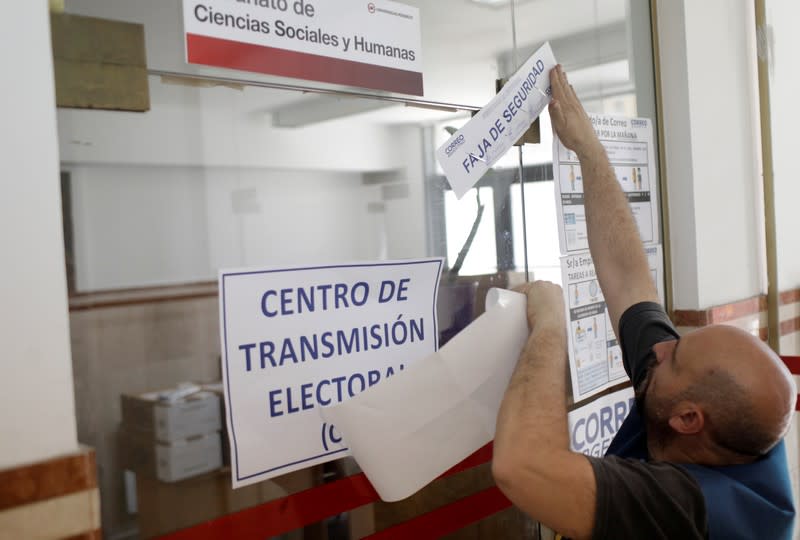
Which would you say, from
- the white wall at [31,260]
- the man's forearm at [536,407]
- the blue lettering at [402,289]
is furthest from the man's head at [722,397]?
the white wall at [31,260]

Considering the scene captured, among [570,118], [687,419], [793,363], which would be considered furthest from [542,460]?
[793,363]

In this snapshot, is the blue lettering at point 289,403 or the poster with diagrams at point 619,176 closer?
the blue lettering at point 289,403

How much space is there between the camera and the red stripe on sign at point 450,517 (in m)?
1.67

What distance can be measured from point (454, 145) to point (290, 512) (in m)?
0.88

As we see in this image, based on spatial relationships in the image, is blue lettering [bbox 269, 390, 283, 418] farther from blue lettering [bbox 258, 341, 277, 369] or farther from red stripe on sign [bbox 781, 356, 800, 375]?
red stripe on sign [bbox 781, 356, 800, 375]

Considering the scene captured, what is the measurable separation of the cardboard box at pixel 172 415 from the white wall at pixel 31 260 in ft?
0.43

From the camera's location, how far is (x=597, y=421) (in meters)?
2.20

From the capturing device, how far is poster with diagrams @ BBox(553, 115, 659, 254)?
6.51 feet

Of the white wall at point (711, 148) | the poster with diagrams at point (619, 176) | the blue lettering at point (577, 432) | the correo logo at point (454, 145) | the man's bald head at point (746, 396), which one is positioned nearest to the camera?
the man's bald head at point (746, 396)

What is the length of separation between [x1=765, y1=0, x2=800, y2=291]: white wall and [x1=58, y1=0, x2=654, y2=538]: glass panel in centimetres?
159

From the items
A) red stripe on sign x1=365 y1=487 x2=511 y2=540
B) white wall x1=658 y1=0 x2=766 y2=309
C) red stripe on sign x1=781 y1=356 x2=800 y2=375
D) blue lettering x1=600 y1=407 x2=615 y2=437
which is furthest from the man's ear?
red stripe on sign x1=781 y1=356 x2=800 y2=375

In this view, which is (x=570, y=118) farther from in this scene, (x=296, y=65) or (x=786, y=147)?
(x=786, y=147)

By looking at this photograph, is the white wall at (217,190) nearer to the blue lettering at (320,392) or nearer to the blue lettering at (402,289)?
the blue lettering at (402,289)

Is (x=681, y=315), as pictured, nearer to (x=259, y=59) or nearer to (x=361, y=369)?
(x=361, y=369)
